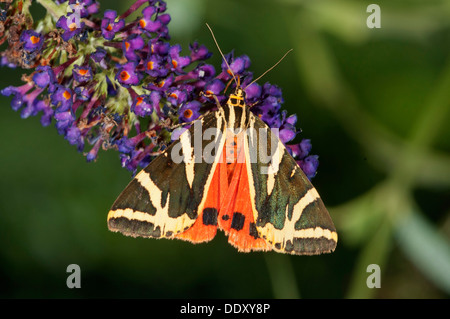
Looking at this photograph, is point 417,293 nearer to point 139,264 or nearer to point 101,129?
point 139,264

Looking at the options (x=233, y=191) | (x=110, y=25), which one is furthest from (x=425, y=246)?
(x=110, y=25)

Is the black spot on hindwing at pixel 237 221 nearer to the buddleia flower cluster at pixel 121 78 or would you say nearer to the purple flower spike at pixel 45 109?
the buddleia flower cluster at pixel 121 78

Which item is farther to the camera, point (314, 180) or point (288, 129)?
point (314, 180)

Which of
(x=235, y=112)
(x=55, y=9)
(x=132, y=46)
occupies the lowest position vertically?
(x=235, y=112)

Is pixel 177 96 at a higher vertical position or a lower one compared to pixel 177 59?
lower

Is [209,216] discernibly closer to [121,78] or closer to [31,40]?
[121,78]

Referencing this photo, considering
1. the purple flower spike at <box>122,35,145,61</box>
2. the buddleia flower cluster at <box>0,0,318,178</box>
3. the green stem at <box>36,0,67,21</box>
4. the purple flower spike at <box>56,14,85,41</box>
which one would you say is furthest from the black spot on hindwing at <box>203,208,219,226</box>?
the green stem at <box>36,0,67,21</box>
